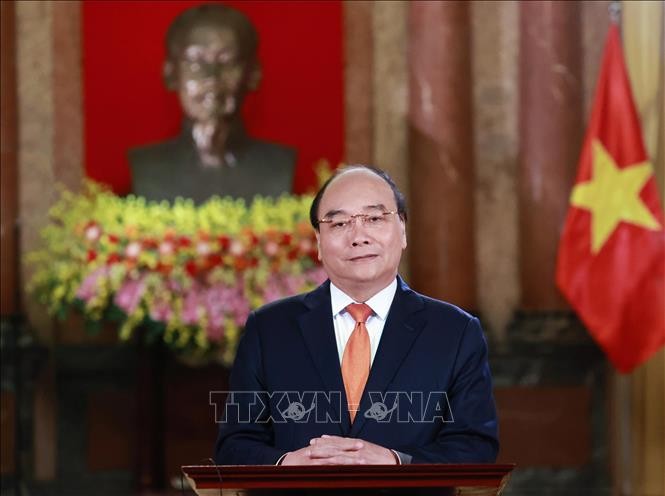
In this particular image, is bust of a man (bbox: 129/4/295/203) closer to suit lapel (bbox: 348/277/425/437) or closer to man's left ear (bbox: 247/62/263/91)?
man's left ear (bbox: 247/62/263/91)

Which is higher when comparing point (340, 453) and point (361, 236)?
point (361, 236)

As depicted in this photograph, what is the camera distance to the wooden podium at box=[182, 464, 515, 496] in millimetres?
2629

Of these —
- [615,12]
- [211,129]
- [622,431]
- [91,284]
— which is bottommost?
[622,431]

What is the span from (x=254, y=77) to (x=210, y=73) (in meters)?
0.29

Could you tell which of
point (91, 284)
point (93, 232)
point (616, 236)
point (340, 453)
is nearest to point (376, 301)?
point (340, 453)

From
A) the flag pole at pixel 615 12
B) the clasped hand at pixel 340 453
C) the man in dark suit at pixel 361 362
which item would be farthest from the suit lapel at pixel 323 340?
the flag pole at pixel 615 12

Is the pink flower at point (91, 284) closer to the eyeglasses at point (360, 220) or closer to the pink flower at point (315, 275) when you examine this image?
the pink flower at point (315, 275)

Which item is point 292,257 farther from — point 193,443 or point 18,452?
point 18,452

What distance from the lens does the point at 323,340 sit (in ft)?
10.6

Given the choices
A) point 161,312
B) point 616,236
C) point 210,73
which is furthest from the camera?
point 210,73

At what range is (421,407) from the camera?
123 inches

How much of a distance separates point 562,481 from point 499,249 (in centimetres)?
136

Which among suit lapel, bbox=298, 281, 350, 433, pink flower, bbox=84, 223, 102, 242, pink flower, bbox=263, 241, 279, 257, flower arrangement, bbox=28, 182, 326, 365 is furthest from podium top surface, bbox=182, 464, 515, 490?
pink flower, bbox=84, 223, 102, 242

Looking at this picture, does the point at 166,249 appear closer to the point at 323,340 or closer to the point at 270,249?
the point at 270,249
